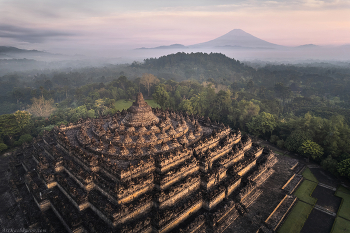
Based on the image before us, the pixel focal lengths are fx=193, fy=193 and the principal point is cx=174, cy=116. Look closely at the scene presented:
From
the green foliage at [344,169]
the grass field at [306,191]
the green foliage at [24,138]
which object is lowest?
the grass field at [306,191]

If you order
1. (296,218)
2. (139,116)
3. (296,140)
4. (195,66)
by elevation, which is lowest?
(296,218)

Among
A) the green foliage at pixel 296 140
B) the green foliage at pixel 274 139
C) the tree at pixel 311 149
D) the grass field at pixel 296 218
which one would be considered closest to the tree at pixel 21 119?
the grass field at pixel 296 218

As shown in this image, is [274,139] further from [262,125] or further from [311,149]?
[311,149]

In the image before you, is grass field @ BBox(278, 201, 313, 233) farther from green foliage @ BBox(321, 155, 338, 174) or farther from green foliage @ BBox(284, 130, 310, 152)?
green foliage @ BBox(284, 130, 310, 152)

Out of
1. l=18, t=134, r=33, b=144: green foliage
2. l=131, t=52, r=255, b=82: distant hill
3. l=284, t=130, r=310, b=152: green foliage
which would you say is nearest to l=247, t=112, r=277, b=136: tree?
l=284, t=130, r=310, b=152: green foliage

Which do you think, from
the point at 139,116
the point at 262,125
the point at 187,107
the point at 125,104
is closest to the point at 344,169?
the point at 262,125

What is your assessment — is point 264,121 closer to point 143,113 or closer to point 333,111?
point 143,113

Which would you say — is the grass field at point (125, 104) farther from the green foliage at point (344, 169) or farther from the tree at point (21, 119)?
the green foliage at point (344, 169)
